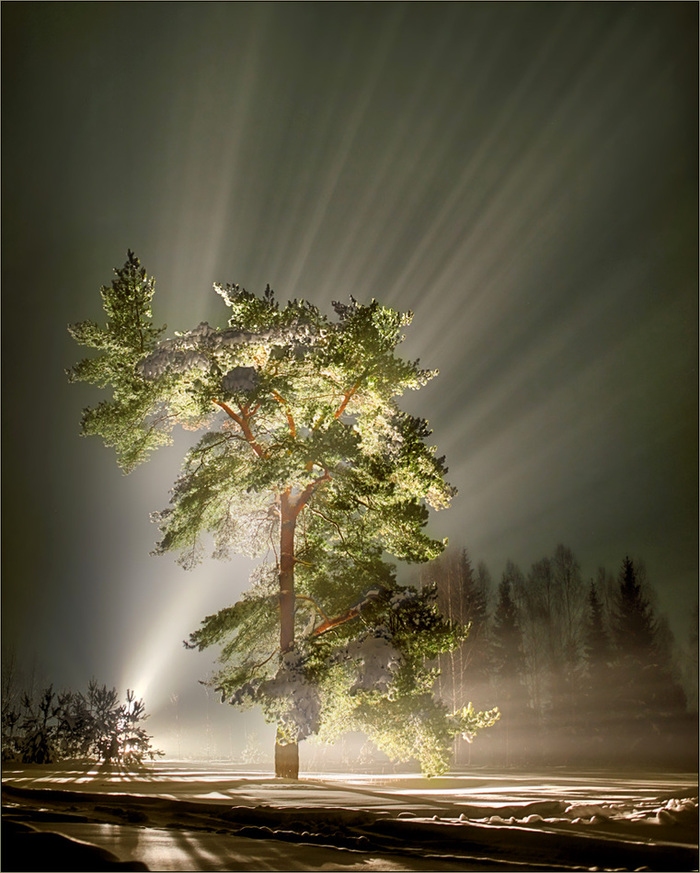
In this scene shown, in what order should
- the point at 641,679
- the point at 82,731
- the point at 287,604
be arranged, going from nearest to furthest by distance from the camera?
the point at 287,604 → the point at 82,731 → the point at 641,679

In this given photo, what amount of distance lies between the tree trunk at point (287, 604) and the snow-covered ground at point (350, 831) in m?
3.23

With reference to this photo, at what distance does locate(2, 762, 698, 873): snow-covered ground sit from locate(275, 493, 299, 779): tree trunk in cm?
323

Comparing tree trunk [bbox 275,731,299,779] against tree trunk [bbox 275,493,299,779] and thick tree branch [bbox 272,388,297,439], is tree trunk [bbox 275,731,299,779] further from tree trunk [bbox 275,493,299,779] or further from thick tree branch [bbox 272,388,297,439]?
thick tree branch [bbox 272,388,297,439]

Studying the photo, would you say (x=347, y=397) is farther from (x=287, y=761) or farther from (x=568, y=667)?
(x=568, y=667)

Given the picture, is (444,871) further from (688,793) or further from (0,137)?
(0,137)

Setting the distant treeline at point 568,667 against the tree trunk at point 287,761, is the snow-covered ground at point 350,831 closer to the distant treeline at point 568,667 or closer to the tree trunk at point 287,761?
the tree trunk at point 287,761

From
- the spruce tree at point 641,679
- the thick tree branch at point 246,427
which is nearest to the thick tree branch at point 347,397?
the thick tree branch at point 246,427

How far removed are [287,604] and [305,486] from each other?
2303 millimetres

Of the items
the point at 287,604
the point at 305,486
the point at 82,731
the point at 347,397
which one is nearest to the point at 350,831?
the point at 287,604

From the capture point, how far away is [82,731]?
15492 mm

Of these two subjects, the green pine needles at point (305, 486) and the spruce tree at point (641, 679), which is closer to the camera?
the green pine needles at point (305, 486)

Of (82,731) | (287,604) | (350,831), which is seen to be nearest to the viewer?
(350,831)

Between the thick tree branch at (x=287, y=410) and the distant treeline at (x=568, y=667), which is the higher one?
the thick tree branch at (x=287, y=410)

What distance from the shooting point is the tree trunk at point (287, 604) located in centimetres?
1116
